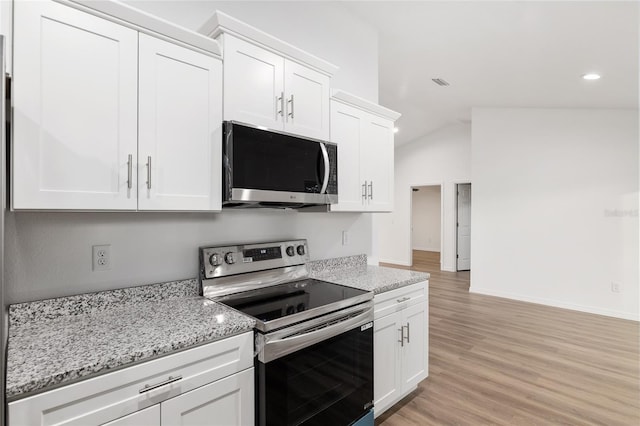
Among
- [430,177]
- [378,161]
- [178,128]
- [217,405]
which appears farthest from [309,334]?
[430,177]

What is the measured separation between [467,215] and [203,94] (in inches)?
288

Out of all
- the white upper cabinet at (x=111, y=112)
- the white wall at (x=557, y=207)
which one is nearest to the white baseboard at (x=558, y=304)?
the white wall at (x=557, y=207)

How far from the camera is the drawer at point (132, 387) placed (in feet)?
3.24

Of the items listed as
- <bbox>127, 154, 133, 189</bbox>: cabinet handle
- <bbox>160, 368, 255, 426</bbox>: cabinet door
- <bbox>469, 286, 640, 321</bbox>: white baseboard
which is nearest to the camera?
<bbox>160, 368, 255, 426</bbox>: cabinet door

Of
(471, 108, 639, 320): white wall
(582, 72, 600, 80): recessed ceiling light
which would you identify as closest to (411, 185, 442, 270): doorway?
(471, 108, 639, 320): white wall

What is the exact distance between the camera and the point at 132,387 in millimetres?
1143

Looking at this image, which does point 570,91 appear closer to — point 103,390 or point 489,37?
point 489,37

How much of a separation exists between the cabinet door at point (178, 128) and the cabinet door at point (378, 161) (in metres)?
1.24

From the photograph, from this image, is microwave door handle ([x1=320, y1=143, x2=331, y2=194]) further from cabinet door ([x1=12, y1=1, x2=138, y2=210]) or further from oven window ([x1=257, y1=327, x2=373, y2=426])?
Result: cabinet door ([x1=12, y1=1, x2=138, y2=210])

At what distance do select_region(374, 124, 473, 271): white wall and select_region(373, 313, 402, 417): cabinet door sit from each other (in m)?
4.50

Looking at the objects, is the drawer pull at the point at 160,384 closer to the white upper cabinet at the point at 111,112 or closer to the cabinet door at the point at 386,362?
the white upper cabinet at the point at 111,112

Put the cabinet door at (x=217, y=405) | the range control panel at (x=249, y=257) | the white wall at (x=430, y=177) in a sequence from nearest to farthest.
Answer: the cabinet door at (x=217, y=405) < the range control panel at (x=249, y=257) < the white wall at (x=430, y=177)

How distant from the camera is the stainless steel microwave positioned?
1.70 meters

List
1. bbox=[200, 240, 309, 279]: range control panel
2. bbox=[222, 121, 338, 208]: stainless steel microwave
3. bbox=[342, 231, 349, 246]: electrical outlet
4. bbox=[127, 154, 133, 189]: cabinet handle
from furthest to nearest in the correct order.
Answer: bbox=[342, 231, 349, 246]: electrical outlet
bbox=[200, 240, 309, 279]: range control panel
bbox=[222, 121, 338, 208]: stainless steel microwave
bbox=[127, 154, 133, 189]: cabinet handle
